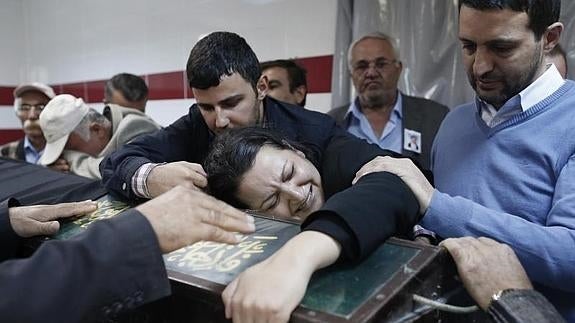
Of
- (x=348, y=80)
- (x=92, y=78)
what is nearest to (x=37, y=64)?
(x=92, y=78)

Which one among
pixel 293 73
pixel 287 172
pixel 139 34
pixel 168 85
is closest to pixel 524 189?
pixel 287 172

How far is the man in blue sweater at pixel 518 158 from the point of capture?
0.89 meters

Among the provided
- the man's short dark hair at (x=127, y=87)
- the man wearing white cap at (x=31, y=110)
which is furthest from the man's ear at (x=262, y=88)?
the man wearing white cap at (x=31, y=110)

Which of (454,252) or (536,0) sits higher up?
(536,0)

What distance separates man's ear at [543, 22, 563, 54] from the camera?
3.48 feet

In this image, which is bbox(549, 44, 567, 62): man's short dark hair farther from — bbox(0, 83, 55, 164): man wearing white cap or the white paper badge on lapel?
bbox(0, 83, 55, 164): man wearing white cap

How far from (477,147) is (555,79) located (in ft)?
0.69

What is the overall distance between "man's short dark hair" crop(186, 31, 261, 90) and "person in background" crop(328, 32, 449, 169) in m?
1.06

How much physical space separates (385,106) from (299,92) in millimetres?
484

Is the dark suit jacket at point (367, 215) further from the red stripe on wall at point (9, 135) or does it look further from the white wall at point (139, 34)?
the red stripe on wall at point (9, 135)

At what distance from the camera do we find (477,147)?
1.15 metres

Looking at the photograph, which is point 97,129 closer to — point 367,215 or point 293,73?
point 293,73

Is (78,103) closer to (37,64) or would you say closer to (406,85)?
(406,85)

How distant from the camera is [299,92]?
2.78 meters
